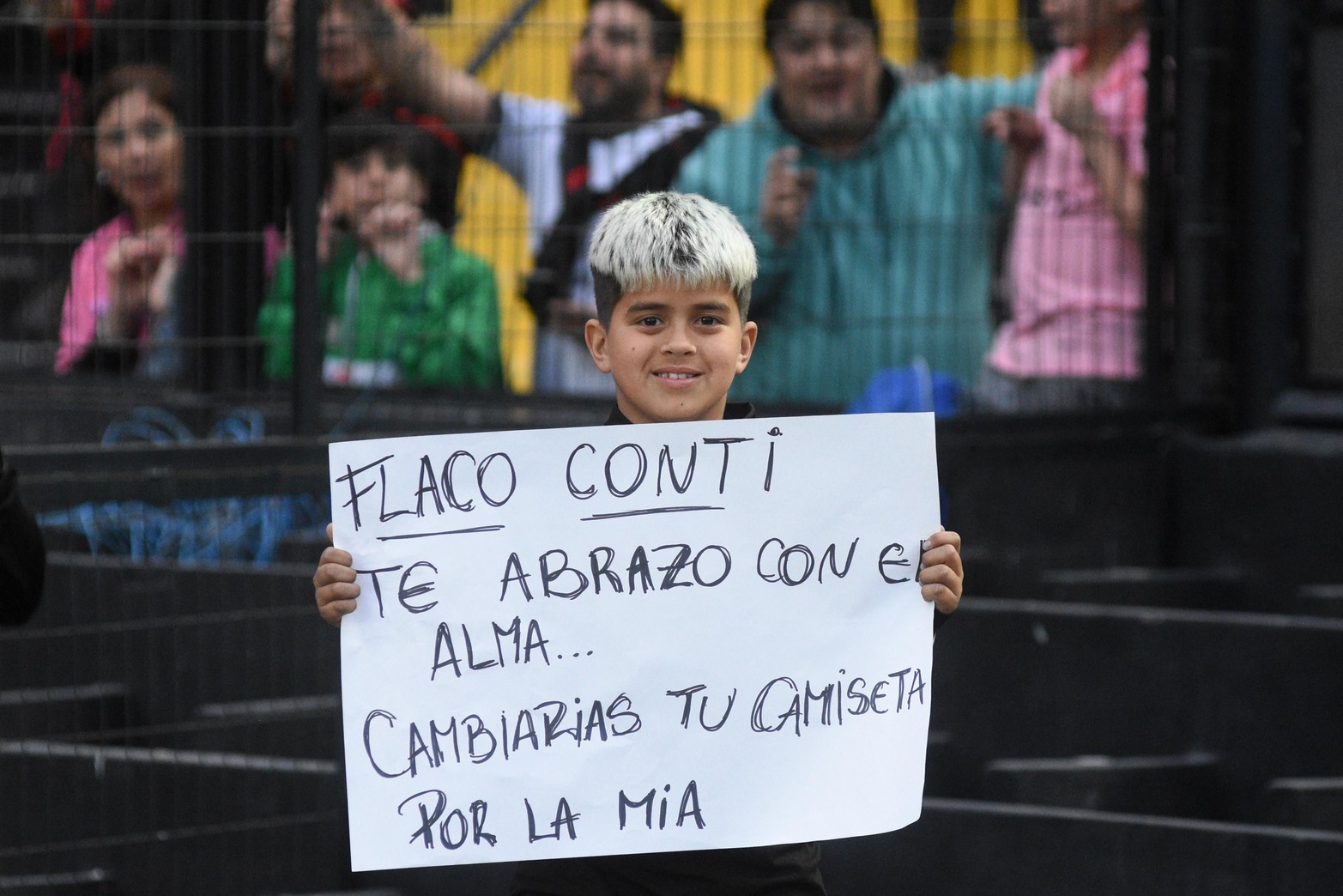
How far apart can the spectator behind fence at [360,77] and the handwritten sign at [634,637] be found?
2.47 m

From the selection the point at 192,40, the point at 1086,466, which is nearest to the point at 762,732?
the point at 192,40

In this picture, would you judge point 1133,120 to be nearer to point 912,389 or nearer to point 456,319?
point 912,389

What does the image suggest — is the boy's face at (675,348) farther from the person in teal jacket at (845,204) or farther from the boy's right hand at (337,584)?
the person in teal jacket at (845,204)

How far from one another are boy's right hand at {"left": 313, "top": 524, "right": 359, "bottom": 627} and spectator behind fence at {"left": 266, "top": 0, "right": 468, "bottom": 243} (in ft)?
8.14

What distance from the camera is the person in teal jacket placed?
5.91m

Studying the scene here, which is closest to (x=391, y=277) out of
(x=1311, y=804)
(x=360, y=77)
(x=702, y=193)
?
(x=360, y=77)

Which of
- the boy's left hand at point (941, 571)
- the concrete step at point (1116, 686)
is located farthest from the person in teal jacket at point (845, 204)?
the boy's left hand at point (941, 571)

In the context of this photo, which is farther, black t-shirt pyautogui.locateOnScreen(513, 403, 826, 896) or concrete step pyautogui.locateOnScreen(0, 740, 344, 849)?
concrete step pyautogui.locateOnScreen(0, 740, 344, 849)

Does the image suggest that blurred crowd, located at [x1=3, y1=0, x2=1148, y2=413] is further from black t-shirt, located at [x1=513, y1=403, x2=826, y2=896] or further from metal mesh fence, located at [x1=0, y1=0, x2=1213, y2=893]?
black t-shirt, located at [x1=513, y1=403, x2=826, y2=896]

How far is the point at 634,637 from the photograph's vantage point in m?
3.00

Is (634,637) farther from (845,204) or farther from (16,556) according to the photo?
(845,204)

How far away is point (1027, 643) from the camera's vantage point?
516 cm

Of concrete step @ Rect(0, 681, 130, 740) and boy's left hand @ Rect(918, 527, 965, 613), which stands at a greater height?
boy's left hand @ Rect(918, 527, 965, 613)

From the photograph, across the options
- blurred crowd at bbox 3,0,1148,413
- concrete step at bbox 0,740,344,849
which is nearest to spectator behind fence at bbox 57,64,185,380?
blurred crowd at bbox 3,0,1148,413
